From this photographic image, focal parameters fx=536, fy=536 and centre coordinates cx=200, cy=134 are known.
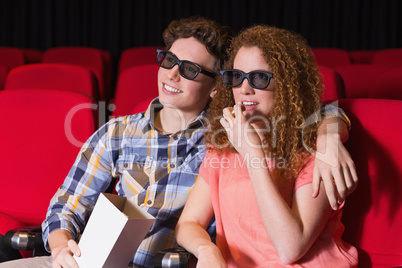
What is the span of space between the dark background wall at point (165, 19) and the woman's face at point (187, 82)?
4.10 m

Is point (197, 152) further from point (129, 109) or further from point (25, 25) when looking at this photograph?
point (25, 25)

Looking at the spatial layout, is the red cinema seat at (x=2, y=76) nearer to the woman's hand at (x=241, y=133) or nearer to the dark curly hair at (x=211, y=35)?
the dark curly hair at (x=211, y=35)

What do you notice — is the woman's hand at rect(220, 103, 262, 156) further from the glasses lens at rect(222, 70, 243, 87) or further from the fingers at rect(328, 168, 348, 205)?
the fingers at rect(328, 168, 348, 205)

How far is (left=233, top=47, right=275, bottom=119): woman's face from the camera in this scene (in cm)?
138

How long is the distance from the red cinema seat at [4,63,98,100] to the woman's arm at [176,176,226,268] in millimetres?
1341

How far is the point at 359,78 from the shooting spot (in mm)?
2748

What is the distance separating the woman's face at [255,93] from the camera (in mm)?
1384

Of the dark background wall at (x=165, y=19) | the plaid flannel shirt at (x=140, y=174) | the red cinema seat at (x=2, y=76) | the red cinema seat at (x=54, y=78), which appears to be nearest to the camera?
the plaid flannel shirt at (x=140, y=174)

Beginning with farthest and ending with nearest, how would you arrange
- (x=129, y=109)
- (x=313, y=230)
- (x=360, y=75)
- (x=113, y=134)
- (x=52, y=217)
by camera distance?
(x=360, y=75), (x=129, y=109), (x=113, y=134), (x=52, y=217), (x=313, y=230)

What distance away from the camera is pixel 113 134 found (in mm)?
1703

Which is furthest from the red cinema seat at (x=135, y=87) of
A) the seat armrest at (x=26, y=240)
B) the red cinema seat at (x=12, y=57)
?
the red cinema seat at (x=12, y=57)

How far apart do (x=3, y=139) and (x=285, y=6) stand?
4.29m

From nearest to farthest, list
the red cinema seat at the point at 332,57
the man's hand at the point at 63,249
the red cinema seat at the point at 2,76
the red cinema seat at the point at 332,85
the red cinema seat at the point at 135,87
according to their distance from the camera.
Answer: the man's hand at the point at 63,249 → the red cinema seat at the point at 332,85 → the red cinema seat at the point at 135,87 → the red cinema seat at the point at 2,76 → the red cinema seat at the point at 332,57

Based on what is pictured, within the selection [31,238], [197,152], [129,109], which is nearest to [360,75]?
[129,109]
